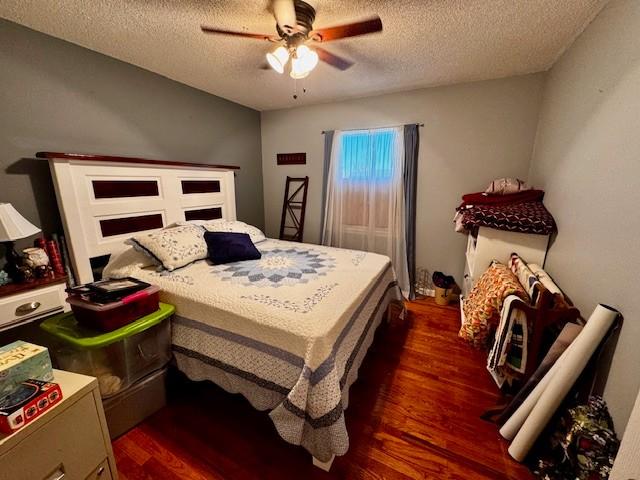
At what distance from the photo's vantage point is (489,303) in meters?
1.63

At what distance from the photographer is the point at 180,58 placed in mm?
2074

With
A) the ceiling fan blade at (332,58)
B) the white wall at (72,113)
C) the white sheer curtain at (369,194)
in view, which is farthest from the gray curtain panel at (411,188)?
the white wall at (72,113)

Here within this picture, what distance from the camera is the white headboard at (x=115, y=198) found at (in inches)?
68.7

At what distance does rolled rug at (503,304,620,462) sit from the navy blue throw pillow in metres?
1.98

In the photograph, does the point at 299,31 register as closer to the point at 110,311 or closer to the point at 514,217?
the point at 110,311

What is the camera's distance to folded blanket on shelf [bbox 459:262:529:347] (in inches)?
60.9

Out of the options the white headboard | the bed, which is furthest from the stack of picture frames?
the white headboard

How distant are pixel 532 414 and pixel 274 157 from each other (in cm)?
361

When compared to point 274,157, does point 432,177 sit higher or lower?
lower

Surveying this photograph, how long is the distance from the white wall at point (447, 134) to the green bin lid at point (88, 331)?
256 cm

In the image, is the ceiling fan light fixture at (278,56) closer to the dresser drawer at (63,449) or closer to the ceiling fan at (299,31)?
the ceiling fan at (299,31)

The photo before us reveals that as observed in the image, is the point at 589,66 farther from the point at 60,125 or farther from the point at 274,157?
the point at 60,125

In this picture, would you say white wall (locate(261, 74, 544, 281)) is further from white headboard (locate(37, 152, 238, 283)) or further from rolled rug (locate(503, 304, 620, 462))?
rolled rug (locate(503, 304, 620, 462))

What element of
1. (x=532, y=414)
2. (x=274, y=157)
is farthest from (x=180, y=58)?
(x=532, y=414)
